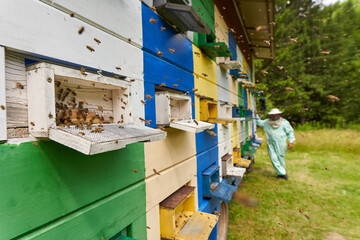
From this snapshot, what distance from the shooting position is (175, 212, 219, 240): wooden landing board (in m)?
1.77

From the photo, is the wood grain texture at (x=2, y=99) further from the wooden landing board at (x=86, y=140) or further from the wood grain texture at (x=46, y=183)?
the wooden landing board at (x=86, y=140)

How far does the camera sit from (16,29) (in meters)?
0.81

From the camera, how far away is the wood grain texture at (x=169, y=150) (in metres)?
1.66

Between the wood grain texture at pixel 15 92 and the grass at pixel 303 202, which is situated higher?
the wood grain texture at pixel 15 92

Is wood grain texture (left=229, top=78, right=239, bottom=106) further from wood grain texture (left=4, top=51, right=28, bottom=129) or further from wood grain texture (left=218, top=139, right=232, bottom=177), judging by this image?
wood grain texture (left=4, top=51, right=28, bottom=129)

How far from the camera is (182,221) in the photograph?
2.18 meters

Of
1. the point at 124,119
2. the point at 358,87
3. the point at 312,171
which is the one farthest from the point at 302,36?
the point at 124,119

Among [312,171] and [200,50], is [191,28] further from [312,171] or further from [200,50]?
[312,171]

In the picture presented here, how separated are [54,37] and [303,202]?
18.7 ft

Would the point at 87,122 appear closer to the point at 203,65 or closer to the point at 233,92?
the point at 203,65

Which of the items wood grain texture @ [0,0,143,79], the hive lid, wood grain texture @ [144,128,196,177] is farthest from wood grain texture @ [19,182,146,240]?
the hive lid

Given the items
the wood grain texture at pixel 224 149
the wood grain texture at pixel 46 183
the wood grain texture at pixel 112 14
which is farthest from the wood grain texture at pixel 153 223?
the wood grain texture at pixel 224 149

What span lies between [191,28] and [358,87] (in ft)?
72.5

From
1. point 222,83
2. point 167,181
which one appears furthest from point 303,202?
point 167,181
